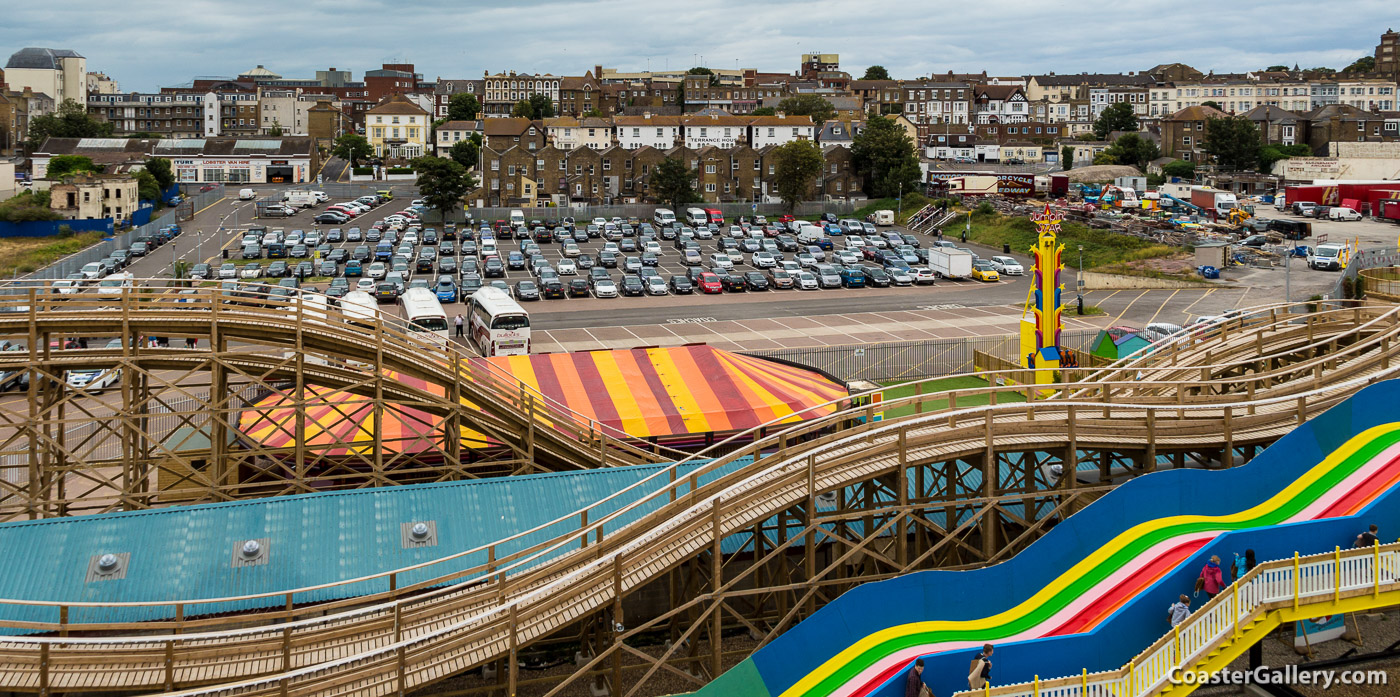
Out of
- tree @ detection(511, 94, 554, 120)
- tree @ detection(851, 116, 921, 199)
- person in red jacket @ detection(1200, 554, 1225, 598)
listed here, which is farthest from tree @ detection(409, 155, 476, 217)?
tree @ detection(511, 94, 554, 120)

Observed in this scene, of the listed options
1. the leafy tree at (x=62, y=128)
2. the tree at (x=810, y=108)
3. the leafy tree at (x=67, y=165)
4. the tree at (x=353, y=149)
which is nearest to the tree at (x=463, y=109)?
the tree at (x=353, y=149)

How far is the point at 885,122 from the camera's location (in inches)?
4252

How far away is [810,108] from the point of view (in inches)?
5674

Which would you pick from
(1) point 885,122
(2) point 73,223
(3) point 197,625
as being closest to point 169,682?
(3) point 197,625

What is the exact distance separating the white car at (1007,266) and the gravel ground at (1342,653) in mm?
47711

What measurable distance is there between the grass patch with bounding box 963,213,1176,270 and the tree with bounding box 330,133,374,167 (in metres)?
70.4

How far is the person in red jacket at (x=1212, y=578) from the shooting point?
15.7 metres

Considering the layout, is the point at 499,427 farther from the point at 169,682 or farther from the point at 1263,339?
the point at 1263,339

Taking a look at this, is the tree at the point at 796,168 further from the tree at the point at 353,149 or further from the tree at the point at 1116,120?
the tree at the point at 1116,120

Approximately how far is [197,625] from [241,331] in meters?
7.23

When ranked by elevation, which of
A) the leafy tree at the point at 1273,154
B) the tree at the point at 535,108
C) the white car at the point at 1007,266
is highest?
the tree at the point at 535,108

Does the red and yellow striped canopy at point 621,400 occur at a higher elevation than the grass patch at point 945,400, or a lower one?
higher

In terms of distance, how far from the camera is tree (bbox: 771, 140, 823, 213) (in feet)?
299

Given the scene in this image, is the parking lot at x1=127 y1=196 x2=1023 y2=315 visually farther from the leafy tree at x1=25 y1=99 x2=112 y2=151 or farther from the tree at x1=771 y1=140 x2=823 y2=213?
the leafy tree at x1=25 y1=99 x2=112 y2=151
